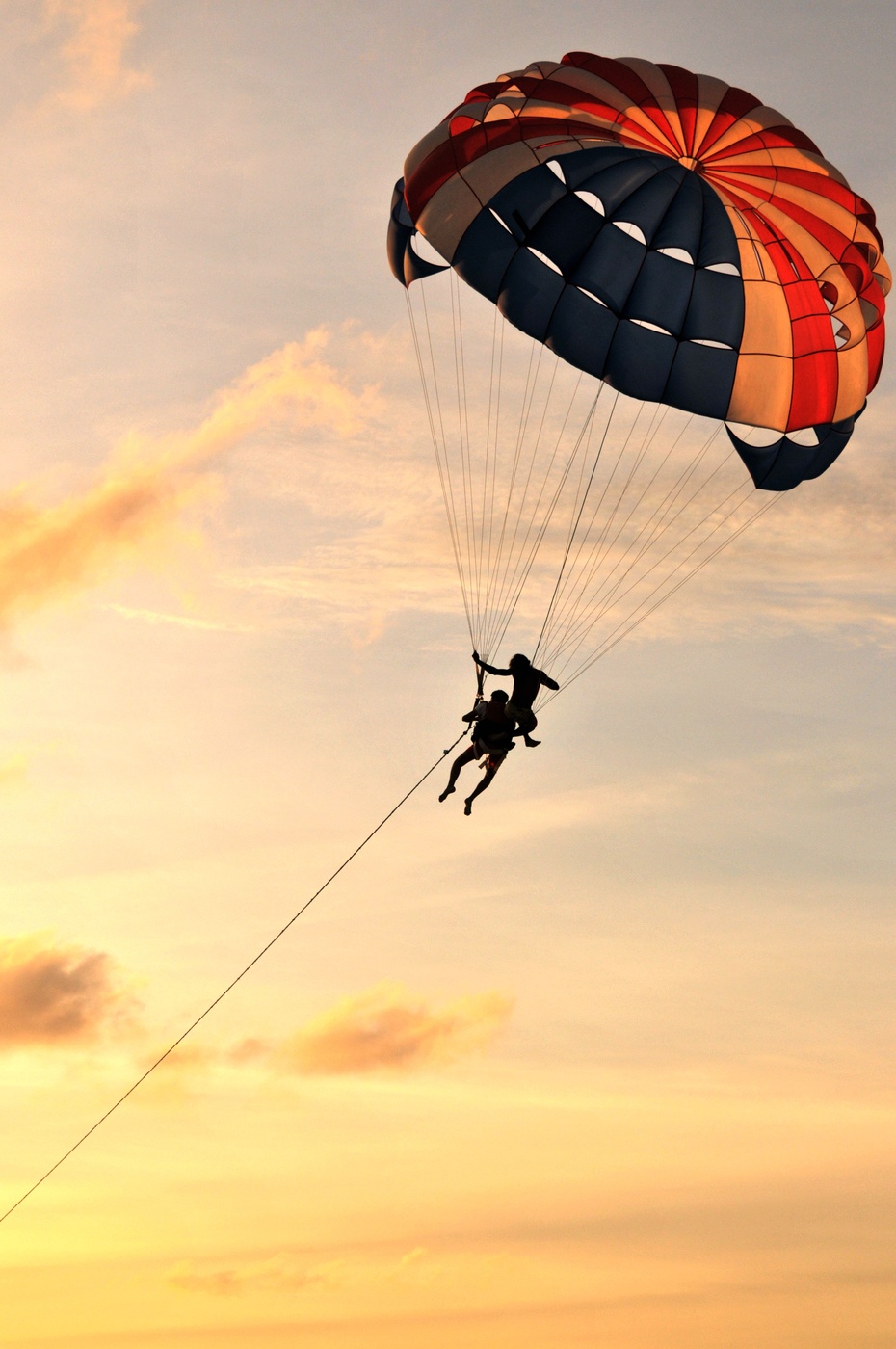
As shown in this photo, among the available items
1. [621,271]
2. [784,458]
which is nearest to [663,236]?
[621,271]

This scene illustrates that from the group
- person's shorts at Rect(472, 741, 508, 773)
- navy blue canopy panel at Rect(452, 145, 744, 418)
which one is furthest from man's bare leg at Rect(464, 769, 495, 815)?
navy blue canopy panel at Rect(452, 145, 744, 418)

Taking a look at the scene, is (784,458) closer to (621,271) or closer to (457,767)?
(621,271)

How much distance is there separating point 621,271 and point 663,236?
28.3 inches

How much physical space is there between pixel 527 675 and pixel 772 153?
800 centimetres

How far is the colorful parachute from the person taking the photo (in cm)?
2108

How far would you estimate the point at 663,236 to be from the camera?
68.4ft

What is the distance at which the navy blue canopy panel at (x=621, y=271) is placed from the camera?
826 inches

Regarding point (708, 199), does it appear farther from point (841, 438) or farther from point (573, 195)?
point (841, 438)

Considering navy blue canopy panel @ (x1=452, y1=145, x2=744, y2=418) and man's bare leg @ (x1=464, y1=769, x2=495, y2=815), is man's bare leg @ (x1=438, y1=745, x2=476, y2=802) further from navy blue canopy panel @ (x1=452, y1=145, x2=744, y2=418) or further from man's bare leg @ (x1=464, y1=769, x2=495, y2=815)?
navy blue canopy panel @ (x1=452, y1=145, x2=744, y2=418)

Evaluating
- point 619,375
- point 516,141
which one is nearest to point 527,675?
point 619,375

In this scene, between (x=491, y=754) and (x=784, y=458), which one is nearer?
(x=491, y=754)

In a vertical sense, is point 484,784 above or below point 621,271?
below

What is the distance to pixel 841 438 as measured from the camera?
2283cm

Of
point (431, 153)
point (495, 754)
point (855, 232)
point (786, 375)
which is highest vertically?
point (431, 153)
